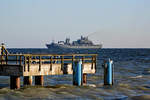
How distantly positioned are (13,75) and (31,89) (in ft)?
7.09

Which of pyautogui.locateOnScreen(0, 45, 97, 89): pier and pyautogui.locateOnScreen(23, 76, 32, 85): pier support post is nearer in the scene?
pyautogui.locateOnScreen(0, 45, 97, 89): pier

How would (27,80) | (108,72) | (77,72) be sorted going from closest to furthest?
(77,72) < (108,72) < (27,80)

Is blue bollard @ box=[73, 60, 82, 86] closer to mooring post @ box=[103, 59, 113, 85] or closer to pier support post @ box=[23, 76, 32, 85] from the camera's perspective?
mooring post @ box=[103, 59, 113, 85]

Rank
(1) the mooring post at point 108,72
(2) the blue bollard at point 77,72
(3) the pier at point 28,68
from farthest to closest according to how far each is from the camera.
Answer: (1) the mooring post at point 108,72, (2) the blue bollard at point 77,72, (3) the pier at point 28,68

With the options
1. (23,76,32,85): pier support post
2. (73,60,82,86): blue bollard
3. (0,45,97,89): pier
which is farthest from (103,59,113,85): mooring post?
(23,76,32,85): pier support post

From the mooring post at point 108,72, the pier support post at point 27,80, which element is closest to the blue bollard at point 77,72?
the mooring post at point 108,72

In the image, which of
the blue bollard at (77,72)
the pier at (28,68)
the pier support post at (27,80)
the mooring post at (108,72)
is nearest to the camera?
the pier at (28,68)

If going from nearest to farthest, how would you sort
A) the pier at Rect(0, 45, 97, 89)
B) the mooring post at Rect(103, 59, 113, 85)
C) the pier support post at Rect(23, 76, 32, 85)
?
the pier at Rect(0, 45, 97, 89), the mooring post at Rect(103, 59, 113, 85), the pier support post at Rect(23, 76, 32, 85)

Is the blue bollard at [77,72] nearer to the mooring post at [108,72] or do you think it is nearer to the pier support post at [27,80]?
the mooring post at [108,72]

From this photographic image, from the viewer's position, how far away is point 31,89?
1023 inches

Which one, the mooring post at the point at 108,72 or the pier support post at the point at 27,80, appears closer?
the mooring post at the point at 108,72

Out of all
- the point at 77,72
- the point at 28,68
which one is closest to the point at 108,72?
the point at 77,72

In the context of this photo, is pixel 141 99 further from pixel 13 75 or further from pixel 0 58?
pixel 0 58

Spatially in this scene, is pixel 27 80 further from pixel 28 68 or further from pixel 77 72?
pixel 77 72
